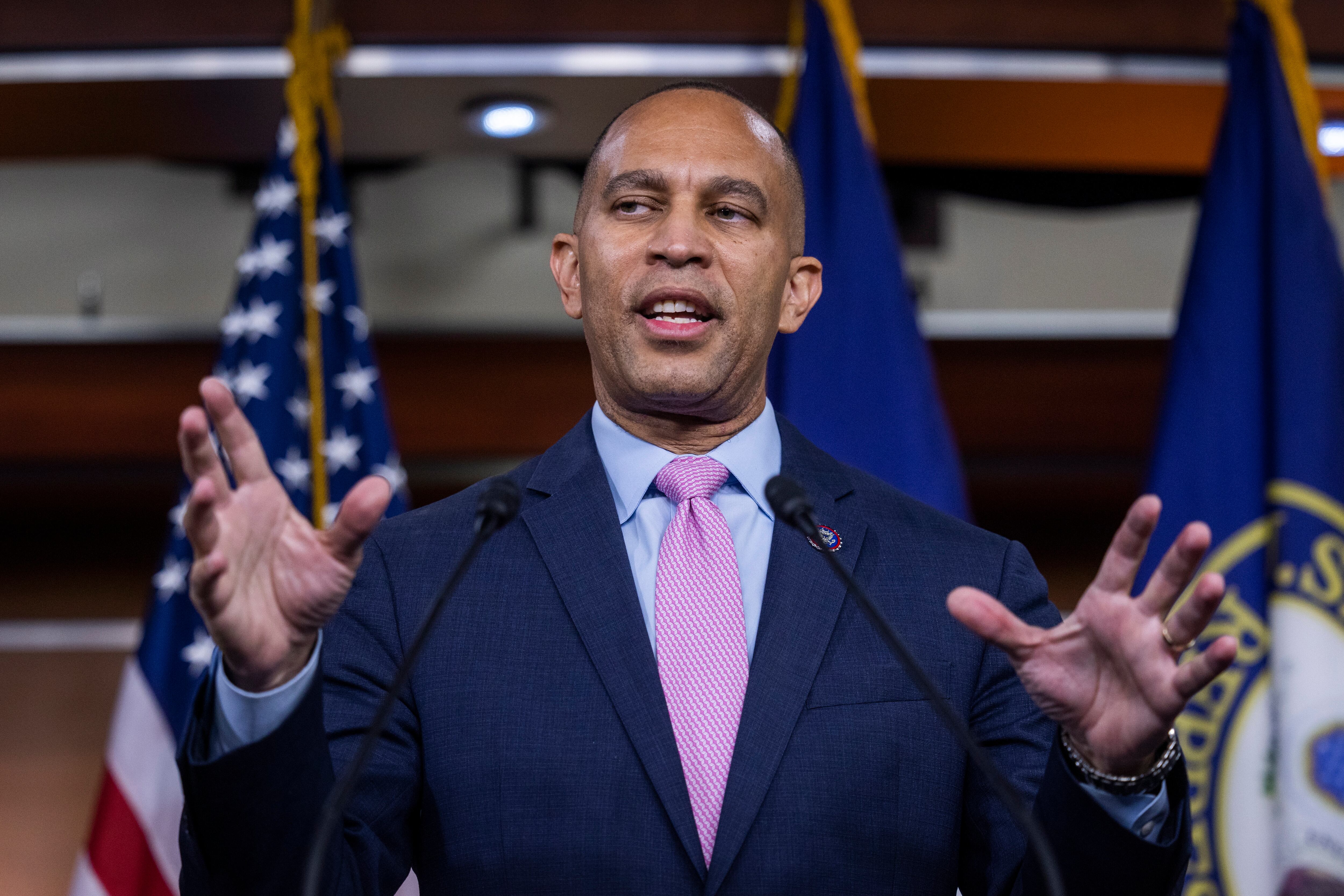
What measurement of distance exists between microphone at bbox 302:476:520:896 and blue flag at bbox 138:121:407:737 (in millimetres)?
1656

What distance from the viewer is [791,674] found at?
1419 millimetres

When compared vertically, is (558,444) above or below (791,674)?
above

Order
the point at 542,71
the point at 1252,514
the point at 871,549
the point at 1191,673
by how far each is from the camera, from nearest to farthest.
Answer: the point at 1191,673
the point at 871,549
the point at 1252,514
the point at 542,71

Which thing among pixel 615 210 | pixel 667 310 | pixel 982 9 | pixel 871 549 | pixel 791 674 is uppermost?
pixel 982 9

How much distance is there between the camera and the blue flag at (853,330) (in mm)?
2707

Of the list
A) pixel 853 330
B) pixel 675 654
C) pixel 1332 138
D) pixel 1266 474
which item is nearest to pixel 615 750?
pixel 675 654

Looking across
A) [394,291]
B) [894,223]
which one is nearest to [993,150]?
[894,223]

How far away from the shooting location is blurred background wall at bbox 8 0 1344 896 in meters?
2.99

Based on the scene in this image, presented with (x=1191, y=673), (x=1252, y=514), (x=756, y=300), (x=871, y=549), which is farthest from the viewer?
(x=1252, y=514)

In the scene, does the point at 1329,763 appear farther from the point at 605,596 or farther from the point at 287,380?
the point at 287,380

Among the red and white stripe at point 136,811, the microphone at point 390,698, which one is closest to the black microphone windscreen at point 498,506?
the microphone at point 390,698

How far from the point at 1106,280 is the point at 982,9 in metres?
1.53

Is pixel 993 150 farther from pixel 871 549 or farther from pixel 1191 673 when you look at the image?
pixel 1191 673

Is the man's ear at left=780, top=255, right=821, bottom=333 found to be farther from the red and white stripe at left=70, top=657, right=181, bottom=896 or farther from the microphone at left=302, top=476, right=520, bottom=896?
the red and white stripe at left=70, top=657, right=181, bottom=896
